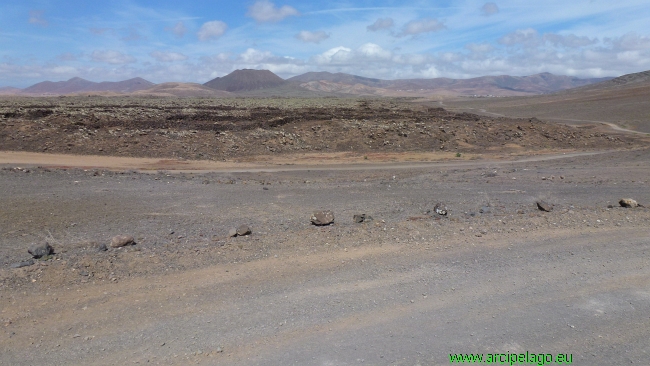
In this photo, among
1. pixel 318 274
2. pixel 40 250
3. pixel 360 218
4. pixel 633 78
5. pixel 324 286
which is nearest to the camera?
pixel 324 286

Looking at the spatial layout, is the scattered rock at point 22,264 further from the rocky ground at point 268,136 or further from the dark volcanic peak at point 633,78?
the dark volcanic peak at point 633,78

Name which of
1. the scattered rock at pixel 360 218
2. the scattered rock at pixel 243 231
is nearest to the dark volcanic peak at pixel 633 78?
the scattered rock at pixel 360 218

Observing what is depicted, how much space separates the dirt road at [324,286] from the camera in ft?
13.7

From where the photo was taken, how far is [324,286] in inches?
210

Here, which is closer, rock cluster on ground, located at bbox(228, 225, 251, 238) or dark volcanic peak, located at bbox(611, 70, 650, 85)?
rock cluster on ground, located at bbox(228, 225, 251, 238)

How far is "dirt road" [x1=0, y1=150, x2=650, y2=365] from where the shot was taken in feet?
13.7

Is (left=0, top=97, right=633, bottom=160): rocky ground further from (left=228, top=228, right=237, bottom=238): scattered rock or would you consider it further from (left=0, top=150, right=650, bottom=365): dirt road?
(left=228, top=228, right=237, bottom=238): scattered rock

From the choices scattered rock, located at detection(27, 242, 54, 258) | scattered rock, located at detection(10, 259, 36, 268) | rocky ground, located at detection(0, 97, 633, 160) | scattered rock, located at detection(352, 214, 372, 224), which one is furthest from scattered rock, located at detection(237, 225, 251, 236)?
rocky ground, located at detection(0, 97, 633, 160)

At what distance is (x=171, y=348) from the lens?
4.13 meters

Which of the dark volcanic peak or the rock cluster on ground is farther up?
the dark volcanic peak

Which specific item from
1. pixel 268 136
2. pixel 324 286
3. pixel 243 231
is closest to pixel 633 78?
pixel 268 136

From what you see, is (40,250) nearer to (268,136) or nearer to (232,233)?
(232,233)

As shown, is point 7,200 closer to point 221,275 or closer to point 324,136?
point 221,275

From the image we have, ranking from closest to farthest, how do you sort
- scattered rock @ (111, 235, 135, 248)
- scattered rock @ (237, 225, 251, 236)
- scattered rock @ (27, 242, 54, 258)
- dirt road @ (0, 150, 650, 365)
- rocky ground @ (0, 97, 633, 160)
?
1. dirt road @ (0, 150, 650, 365)
2. scattered rock @ (27, 242, 54, 258)
3. scattered rock @ (111, 235, 135, 248)
4. scattered rock @ (237, 225, 251, 236)
5. rocky ground @ (0, 97, 633, 160)
